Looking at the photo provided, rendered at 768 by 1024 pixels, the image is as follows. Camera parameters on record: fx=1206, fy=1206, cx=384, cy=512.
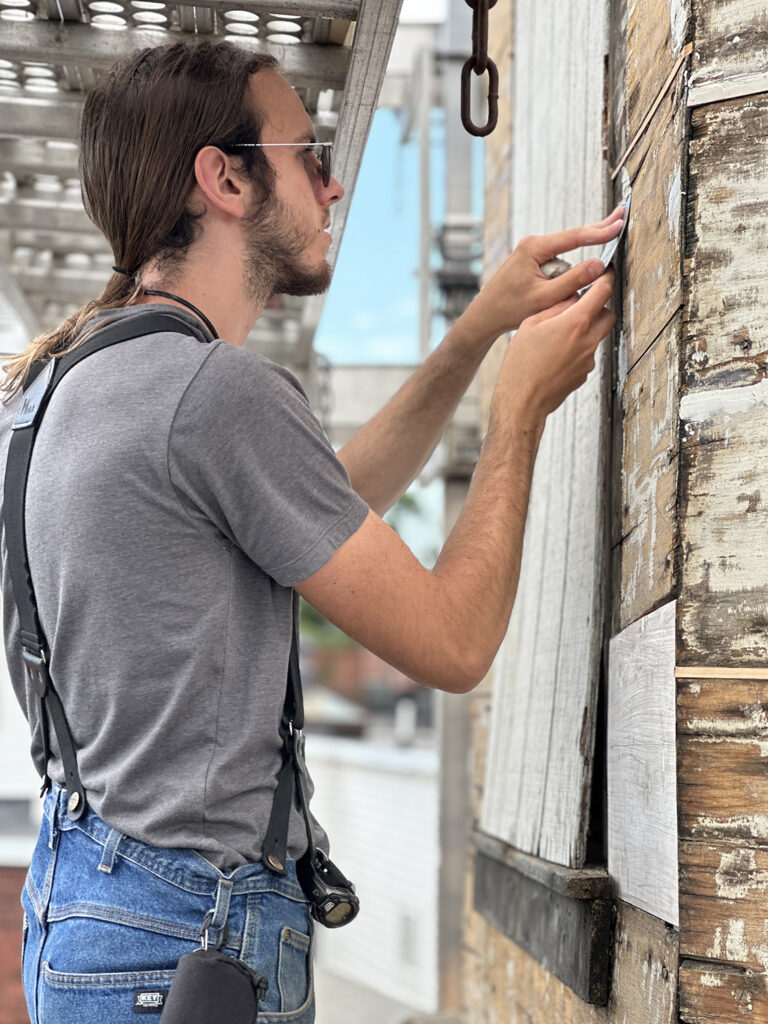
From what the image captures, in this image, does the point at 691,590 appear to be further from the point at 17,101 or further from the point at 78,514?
the point at 17,101

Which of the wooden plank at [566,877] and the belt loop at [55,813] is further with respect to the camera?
the wooden plank at [566,877]

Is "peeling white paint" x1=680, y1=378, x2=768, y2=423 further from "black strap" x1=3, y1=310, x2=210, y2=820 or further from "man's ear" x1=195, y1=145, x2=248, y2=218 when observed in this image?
"man's ear" x1=195, y1=145, x2=248, y2=218

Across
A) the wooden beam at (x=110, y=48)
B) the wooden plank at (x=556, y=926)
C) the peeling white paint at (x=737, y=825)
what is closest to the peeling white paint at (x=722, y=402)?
the peeling white paint at (x=737, y=825)

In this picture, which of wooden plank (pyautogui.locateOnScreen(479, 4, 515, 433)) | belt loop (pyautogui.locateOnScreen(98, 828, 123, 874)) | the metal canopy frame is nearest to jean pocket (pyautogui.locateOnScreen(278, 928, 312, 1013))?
belt loop (pyautogui.locateOnScreen(98, 828, 123, 874))

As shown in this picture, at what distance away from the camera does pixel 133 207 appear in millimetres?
2102

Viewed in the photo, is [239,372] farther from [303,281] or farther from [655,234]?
[655,234]

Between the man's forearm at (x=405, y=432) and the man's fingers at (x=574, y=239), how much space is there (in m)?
0.41

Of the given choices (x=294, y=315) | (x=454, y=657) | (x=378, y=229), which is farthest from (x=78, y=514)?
(x=378, y=229)

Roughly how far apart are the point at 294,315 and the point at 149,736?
3.15 meters

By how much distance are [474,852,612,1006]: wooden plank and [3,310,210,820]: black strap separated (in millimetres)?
938

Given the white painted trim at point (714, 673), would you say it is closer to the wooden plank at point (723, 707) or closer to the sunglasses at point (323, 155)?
the wooden plank at point (723, 707)

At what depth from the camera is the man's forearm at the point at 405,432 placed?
8.83 ft

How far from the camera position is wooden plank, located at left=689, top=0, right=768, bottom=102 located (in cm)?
172

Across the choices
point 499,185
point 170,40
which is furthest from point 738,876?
point 499,185
